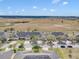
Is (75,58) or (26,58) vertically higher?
(26,58)

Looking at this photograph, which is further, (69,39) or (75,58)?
(69,39)

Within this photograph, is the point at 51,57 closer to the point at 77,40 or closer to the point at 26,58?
the point at 26,58

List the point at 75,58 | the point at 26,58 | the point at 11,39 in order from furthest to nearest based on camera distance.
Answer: the point at 11,39 < the point at 75,58 < the point at 26,58

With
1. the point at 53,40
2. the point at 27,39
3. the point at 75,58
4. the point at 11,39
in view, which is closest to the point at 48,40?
the point at 53,40

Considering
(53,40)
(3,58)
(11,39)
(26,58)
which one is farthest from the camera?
(11,39)

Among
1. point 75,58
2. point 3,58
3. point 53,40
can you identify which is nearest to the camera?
point 3,58

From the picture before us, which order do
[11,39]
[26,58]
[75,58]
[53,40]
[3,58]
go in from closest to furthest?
[26,58], [3,58], [75,58], [53,40], [11,39]

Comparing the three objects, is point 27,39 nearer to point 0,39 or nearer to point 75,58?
point 0,39

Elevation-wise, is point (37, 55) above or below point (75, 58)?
above

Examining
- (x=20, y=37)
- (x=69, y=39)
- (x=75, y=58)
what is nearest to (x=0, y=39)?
(x=20, y=37)
